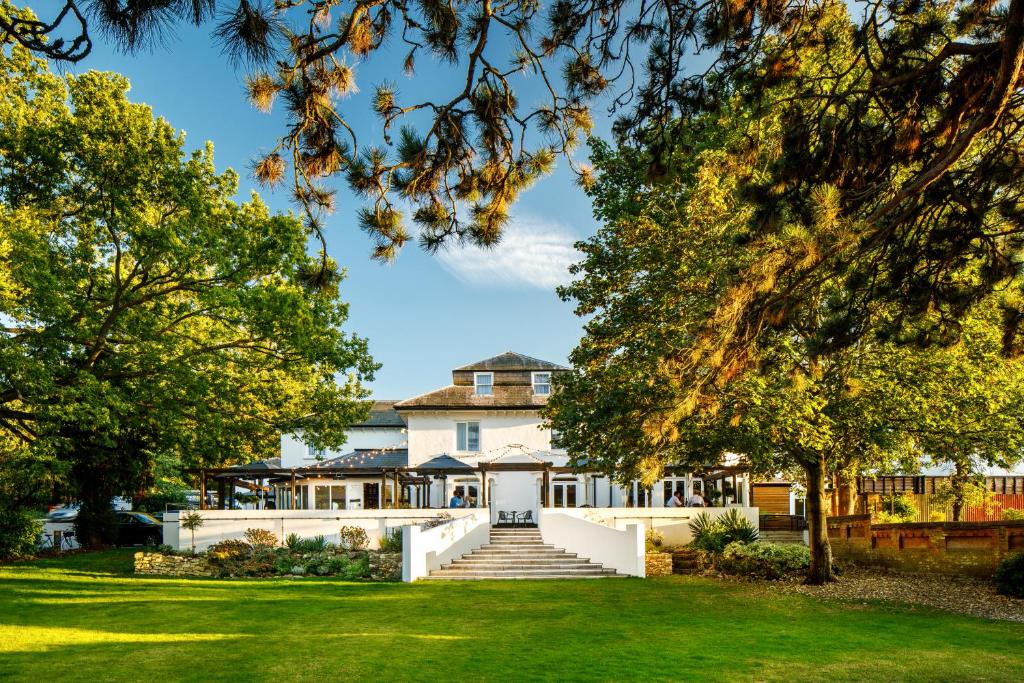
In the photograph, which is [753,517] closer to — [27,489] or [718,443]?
[718,443]

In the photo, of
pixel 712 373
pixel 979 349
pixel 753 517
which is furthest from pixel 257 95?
pixel 753 517

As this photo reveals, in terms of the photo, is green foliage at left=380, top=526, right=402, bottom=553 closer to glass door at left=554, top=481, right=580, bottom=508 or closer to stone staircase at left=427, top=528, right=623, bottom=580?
stone staircase at left=427, top=528, right=623, bottom=580

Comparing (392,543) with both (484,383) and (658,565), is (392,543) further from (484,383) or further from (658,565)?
(484,383)

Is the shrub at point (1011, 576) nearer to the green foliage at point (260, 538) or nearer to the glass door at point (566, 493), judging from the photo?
the green foliage at point (260, 538)

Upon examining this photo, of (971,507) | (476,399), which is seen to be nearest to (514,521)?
(476,399)

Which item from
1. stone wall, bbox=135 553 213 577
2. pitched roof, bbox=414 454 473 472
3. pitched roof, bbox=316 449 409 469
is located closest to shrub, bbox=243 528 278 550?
stone wall, bbox=135 553 213 577

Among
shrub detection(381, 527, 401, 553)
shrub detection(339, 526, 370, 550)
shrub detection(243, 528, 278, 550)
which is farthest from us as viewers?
shrub detection(339, 526, 370, 550)

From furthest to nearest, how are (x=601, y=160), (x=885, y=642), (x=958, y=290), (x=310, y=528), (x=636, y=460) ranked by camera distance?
(x=310, y=528) → (x=601, y=160) → (x=636, y=460) → (x=885, y=642) → (x=958, y=290)

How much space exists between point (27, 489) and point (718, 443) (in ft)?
75.3

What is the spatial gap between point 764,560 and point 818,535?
7.71ft

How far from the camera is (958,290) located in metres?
8.53

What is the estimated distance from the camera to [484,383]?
38.9 m

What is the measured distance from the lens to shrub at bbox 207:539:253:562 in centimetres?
2211

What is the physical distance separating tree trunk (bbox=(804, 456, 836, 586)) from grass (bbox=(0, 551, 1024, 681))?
80.1 inches
